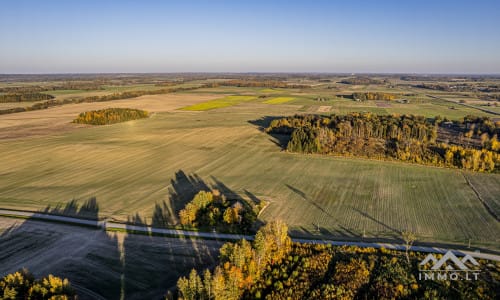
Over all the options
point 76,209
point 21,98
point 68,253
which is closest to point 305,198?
point 68,253

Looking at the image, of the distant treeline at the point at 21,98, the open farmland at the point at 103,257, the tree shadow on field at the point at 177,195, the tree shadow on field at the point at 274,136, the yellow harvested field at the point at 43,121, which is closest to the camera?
the open farmland at the point at 103,257

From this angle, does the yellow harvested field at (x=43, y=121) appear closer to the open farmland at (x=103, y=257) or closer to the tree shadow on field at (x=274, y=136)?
the tree shadow on field at (x=274, y=136)

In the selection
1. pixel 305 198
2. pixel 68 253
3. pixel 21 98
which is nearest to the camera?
pixel 68 253

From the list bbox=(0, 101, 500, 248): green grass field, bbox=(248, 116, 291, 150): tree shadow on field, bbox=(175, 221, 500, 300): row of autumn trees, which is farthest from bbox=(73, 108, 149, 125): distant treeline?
bbox=(175, 221, 500, 300): row of autumn trees

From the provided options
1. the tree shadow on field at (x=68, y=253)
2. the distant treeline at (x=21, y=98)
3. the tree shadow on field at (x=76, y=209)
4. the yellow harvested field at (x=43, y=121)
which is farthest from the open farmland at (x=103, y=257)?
the distant treeline at (x=21, y=98)

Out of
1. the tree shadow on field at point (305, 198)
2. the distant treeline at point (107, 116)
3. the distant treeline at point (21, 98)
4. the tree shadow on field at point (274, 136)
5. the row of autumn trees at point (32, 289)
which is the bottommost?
the tree shadow on field at point (305, 198)

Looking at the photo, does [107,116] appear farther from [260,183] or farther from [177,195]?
[260,183]
